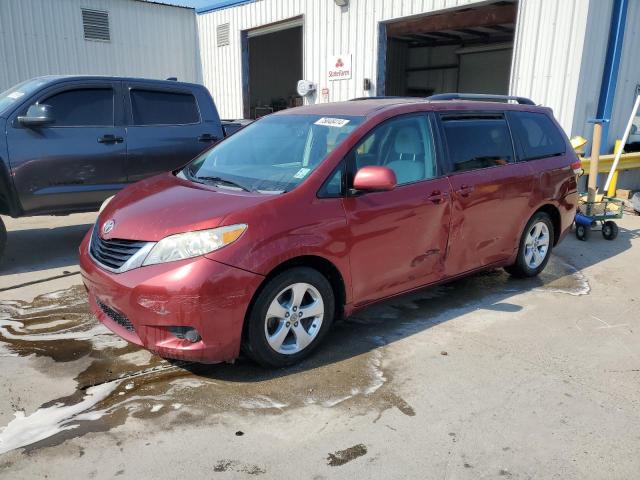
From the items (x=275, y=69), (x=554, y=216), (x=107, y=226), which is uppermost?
(x=275, y=69)

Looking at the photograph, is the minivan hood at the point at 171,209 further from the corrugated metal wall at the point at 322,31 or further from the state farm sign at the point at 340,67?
the state farm sign at the point at 340,67

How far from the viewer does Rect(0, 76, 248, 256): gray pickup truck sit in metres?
5.30

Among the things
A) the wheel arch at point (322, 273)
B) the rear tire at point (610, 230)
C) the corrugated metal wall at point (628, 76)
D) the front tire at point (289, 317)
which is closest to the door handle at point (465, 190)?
the wheel arch at point (322, 273)

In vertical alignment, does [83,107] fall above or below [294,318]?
above

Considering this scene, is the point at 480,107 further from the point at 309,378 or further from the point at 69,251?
the point at 69,251

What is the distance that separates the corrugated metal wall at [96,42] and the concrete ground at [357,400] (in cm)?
1084

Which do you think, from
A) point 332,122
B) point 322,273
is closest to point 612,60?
point 332,122

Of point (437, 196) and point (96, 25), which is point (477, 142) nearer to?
point (437, 196)

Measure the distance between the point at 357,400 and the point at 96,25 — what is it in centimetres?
1434

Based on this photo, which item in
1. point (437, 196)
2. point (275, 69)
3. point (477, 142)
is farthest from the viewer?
point (275, 69)

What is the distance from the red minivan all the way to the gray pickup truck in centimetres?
192

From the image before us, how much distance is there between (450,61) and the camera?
21688 millimetres

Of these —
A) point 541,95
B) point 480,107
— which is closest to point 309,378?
point 480,107

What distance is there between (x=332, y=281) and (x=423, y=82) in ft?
68.9
